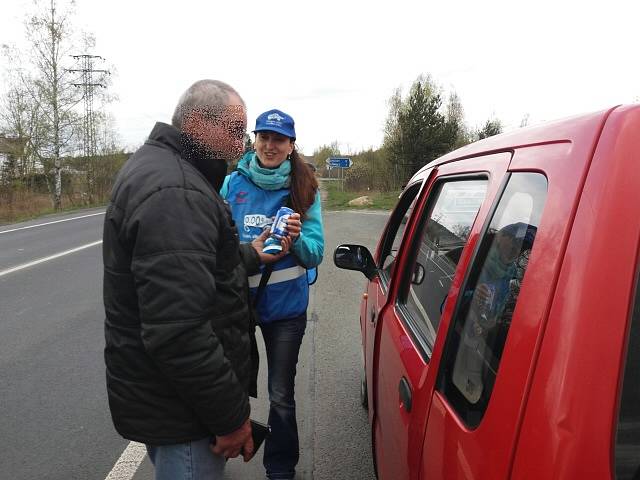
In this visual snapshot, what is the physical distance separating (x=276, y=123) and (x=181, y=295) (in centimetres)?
131

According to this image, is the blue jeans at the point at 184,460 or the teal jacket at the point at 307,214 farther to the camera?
the teal jacket at the point at 307,214

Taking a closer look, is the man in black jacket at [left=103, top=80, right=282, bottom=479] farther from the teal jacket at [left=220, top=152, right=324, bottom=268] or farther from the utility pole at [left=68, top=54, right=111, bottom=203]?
the utility pole at [left=68, top=54, right=111, bottom=203]

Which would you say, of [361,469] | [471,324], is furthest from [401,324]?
[361,469]

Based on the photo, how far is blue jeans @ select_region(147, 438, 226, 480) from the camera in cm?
149

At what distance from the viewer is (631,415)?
0.87 meters

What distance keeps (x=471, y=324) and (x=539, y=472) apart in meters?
0.46

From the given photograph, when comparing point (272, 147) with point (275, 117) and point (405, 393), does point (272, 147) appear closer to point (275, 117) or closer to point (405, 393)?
point (275, 117)

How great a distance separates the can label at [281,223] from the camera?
2182mm

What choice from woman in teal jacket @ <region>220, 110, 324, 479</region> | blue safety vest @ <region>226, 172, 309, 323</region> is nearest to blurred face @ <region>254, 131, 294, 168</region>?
woman in teal jacket @ <region>220, 110, 324, 479</region>

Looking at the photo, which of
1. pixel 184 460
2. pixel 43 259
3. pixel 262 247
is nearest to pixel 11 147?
pixel 43 259

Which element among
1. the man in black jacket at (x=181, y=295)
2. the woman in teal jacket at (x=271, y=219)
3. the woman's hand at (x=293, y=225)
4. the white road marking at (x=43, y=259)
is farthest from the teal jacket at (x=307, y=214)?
the white road marking at (x=43, y=259)

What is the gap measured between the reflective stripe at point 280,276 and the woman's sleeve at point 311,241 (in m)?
0.06

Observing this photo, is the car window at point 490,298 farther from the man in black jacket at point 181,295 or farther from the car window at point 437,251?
the man in black jacket at point 181,295

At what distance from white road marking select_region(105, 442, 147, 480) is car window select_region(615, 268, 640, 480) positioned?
2.65 m
